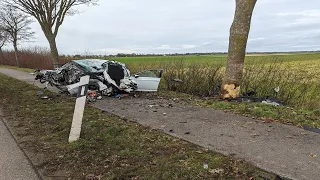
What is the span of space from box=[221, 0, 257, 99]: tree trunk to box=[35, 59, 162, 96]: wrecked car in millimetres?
3058

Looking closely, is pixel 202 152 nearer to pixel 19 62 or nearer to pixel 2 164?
pixel 2 164

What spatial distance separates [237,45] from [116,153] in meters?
5.21

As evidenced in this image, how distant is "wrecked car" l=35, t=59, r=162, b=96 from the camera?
1016 centimetres

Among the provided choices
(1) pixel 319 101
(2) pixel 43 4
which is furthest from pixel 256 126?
(2) pixel 43 4

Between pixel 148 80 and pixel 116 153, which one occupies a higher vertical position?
pixel 148 80

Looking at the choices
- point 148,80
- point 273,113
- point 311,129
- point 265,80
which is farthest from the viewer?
point 148,80

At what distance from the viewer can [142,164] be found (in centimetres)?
384

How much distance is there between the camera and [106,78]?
10086mm

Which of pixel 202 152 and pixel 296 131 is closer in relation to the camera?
pixel 202 152

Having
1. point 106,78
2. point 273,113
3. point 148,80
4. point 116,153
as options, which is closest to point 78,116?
point 116,153

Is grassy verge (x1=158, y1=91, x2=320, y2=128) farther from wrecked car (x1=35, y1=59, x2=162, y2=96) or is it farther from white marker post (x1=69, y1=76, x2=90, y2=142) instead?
white marker post (x1=69, y1=76, x2=90, y2=142)

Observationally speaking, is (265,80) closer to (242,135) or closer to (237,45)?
(237,45)

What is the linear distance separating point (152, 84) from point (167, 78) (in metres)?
2.28

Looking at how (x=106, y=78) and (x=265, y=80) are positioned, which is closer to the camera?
(x=265, y=80)
